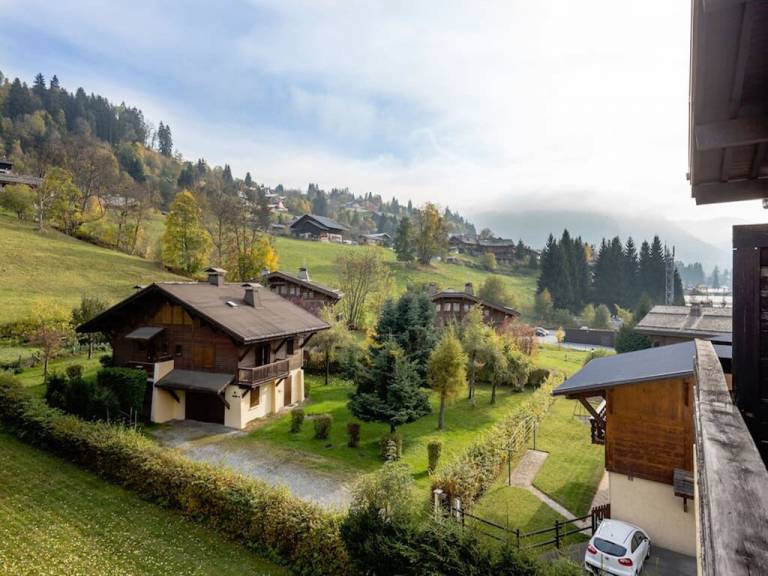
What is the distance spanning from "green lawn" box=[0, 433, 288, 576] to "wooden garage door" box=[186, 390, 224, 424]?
8.10m

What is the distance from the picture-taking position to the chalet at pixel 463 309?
49.1 meters

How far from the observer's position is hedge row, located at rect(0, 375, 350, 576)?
11.6m

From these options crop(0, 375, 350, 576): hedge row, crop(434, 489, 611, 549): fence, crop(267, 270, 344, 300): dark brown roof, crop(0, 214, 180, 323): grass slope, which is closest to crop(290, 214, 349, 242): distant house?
crop(0, 214, 180, 323): grass slope

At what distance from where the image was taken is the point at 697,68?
323 cm

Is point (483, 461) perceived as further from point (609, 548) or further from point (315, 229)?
point (315, 229)

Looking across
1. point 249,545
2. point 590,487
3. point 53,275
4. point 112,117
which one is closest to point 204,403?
point 249,545

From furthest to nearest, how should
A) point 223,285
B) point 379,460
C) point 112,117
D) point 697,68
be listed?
point 112,117 → point 223,285 → point 379,460 → point 697,68

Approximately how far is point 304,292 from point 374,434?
90.8ft

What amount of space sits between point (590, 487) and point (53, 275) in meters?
54.7

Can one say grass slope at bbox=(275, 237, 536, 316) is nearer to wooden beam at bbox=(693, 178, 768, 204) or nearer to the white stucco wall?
the white stucco wall

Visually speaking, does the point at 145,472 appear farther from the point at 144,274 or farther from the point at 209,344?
the point at 144,274

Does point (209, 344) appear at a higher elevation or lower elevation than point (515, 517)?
higher

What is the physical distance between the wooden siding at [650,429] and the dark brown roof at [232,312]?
16694 mm

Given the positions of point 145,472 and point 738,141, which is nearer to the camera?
point 738,141
